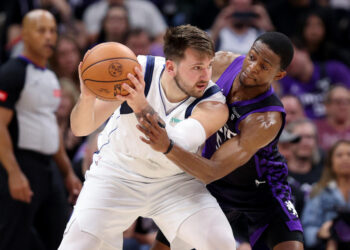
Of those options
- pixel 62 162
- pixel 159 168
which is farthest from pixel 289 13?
pixel 159 168

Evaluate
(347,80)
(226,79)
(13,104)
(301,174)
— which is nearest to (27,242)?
(13,104)

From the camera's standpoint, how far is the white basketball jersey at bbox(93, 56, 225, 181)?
4348 mm

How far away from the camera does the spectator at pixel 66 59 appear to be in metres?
8.74

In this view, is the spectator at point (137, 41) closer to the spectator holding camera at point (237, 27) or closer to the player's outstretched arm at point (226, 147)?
the spectator holding camera at point (237, 27)

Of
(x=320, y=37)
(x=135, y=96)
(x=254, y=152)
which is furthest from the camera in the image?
(x=320, y=37)

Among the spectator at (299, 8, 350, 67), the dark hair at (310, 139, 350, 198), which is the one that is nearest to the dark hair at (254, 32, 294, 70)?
the dark hair at (310, 139, 350, 198)

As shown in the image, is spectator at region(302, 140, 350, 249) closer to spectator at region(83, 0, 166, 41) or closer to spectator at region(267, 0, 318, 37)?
spectator at region(267, 0, 318, 37)

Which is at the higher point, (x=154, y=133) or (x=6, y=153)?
(x=154, y=133)

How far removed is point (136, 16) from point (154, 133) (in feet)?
20.1

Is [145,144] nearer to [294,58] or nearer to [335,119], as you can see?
[335,119]

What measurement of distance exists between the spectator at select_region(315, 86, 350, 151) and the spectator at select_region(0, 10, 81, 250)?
388cm

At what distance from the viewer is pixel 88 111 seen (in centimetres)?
429

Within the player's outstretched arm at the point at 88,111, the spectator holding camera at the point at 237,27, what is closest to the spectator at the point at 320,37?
the spectator holding camera at the point at 237,27

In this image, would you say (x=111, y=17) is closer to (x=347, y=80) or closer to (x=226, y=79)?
(x=347, y=80)
